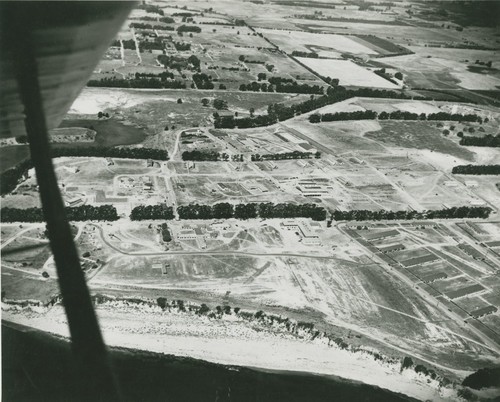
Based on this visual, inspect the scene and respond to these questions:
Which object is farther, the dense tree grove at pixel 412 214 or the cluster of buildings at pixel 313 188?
the cluster of buildings at pixel 313 188

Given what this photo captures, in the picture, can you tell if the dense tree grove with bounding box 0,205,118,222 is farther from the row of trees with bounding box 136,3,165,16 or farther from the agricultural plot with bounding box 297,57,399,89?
the row of trees with bounding box 136,3,165,16

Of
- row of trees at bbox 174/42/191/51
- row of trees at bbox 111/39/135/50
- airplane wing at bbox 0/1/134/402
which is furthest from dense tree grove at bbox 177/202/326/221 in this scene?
row of trees at bbox 111/39/135/50

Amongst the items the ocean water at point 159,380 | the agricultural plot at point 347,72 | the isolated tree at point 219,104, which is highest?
the agricultural plot at point 347,72

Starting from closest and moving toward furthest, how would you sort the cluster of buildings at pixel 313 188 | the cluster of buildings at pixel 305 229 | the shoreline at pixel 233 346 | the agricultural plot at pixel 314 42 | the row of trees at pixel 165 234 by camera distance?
1. the shoreline at pixel 233 346
2. the row of trees at pixel 165 234
3. the cluster of buildings at pixel 305 229
4. the cluster of buildings at pixel 313 188
5. the agricultural plot at pixel 314 42

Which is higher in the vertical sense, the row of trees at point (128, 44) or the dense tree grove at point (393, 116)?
the row of trees at point (128, 44)

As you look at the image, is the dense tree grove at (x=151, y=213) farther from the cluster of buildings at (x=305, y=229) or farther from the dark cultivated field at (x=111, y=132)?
the dark cultivated field at (x=111, y=132)

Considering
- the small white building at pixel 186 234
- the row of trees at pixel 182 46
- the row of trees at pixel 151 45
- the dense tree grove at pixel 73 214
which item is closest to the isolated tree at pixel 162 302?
the small white building at pixel 186 234

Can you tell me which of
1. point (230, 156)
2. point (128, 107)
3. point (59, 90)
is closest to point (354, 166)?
point (230, 156)

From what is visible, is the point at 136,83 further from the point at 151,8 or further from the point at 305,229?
the point at 151,8
